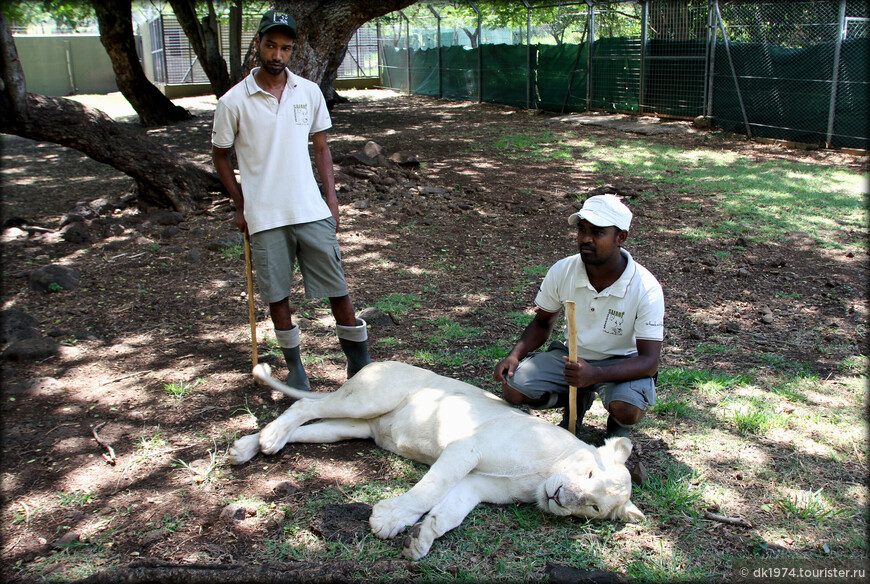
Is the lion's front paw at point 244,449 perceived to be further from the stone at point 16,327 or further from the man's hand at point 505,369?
the stone at point 16,327

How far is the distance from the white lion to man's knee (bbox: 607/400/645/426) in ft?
0.94

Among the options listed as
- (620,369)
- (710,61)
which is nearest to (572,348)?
(620,369)

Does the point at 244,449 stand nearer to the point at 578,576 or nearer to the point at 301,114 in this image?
the point at 578,576

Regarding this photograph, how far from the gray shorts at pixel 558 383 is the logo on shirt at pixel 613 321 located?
0.50 feet

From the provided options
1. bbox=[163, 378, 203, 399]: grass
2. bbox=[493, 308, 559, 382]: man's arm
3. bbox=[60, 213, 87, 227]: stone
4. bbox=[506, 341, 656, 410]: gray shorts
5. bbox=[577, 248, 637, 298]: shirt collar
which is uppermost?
bbox=[577, 248, 637, 298]: shirt collar

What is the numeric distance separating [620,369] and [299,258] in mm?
1936

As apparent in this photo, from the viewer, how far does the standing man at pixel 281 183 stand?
3.80m

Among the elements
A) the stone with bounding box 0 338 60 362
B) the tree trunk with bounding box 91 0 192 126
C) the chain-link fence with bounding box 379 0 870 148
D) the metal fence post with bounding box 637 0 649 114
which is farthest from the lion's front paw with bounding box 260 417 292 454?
the metal fence post with bounding box 637 0 649 114

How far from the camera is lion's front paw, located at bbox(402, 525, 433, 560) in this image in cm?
270

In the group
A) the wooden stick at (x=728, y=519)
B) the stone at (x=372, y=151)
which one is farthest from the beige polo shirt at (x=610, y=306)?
the stone at (x=372, y=151)

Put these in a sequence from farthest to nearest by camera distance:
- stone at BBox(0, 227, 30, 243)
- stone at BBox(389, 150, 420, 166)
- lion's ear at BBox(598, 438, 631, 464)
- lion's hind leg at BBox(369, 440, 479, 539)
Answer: stone at BBox(389, 150, 420, 166)
stone at BBox(0, 227, 30, 243)
lion's ear at BBox(598, 438, 631, 464)
lion's hind leg at BBox(369, 440, 479, 539)

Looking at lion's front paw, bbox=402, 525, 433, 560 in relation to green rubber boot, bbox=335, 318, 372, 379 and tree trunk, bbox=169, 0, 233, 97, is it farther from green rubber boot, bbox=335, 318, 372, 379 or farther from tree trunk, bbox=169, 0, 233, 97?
tree trunk, bbox=169, 0, 233, 97

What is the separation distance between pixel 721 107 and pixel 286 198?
11919mm

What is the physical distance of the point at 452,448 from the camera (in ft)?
9.76
